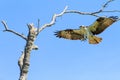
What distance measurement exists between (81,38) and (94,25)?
2.43ft

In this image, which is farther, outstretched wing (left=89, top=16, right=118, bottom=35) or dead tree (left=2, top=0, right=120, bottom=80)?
outstretched wing (left=89, top=16, right=118, bottom=35)

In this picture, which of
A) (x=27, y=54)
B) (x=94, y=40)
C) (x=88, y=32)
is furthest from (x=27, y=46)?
(x=88, y=32)

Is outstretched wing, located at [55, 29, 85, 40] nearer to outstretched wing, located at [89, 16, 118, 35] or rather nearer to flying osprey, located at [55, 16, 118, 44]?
flying osprey, located at [55, 16, 118, 44]

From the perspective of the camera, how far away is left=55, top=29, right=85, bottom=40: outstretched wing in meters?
16.9

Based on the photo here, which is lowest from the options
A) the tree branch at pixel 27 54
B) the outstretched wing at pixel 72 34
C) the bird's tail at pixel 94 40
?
the tree branch at pixel 27 54

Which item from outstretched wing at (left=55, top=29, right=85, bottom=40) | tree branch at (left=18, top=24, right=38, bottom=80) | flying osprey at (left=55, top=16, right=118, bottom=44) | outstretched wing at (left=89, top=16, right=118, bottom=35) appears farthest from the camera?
outstretched wing at (left=55, top=29, right=85, bottom=40)

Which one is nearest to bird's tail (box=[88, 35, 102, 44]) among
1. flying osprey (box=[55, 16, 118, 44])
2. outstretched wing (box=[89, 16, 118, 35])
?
flying osprey (box=[55, 16, 118, 44])

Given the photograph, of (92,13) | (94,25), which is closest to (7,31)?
(92,13)

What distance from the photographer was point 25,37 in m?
13.4

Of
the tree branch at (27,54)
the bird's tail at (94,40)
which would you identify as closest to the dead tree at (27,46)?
the tree branch at (27,54)

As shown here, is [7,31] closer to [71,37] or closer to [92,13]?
[92,13]

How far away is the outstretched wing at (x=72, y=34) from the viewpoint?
1691 centimetres

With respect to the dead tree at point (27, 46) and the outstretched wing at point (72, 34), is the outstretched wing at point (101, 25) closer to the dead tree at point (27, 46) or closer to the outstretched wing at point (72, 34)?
the outstretched wing at point (72, 34)

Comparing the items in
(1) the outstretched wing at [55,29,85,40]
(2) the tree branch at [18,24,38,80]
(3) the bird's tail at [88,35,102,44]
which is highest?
(1) the outstretched wing at [55,29,85,40]
